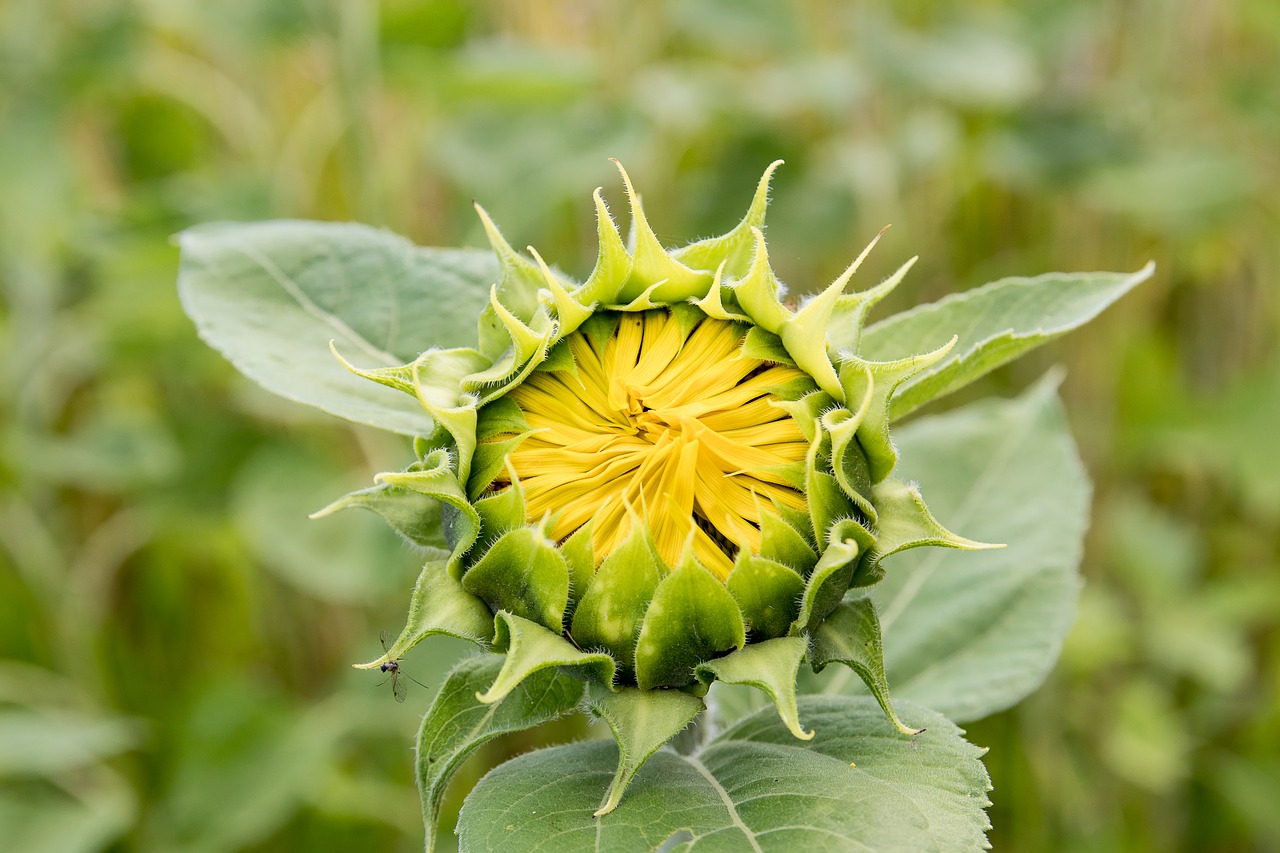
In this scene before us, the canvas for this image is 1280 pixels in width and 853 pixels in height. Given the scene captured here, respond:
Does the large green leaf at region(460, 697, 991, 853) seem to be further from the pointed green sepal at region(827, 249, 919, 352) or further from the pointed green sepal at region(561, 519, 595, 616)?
the pointed green sepal at region(827, 249, 919, 352)

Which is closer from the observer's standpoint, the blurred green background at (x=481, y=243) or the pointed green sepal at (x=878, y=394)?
the pointed green sepal at (x=878, y=394)

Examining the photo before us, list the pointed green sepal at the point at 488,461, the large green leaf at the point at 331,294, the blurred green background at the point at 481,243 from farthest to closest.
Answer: the blurred green background at the point at 481,243 → the large green leaf at the point at 331,294 → the pointed green sepal at the point at 488,461

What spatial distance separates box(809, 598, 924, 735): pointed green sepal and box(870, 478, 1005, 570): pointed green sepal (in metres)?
0.04

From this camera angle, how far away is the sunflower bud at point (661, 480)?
0.96m

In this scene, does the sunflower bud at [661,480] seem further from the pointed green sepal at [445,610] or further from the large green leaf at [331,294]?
the large green leaf at [331,294]

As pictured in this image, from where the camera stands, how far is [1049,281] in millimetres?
1185

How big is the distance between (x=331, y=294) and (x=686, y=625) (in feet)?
2.04

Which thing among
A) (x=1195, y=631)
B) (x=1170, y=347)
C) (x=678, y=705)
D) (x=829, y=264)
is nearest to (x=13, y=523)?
(x=829, y=264)

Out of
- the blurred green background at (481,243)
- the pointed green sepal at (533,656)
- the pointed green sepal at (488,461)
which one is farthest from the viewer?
the blurred green background at (481,243)

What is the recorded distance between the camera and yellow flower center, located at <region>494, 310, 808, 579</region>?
1.01m

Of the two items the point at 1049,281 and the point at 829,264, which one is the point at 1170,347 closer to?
the point at 829,264

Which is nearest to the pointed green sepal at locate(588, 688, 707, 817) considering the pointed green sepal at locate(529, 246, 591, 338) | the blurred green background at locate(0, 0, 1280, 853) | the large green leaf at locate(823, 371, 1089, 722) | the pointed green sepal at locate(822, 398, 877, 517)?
the pointed green sepal at locate(822, 398, 877, 517)

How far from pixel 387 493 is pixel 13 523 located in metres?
2.14

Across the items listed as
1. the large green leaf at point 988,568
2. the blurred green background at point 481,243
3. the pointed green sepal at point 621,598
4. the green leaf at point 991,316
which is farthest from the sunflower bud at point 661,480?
the blurred green background at point 481,243
